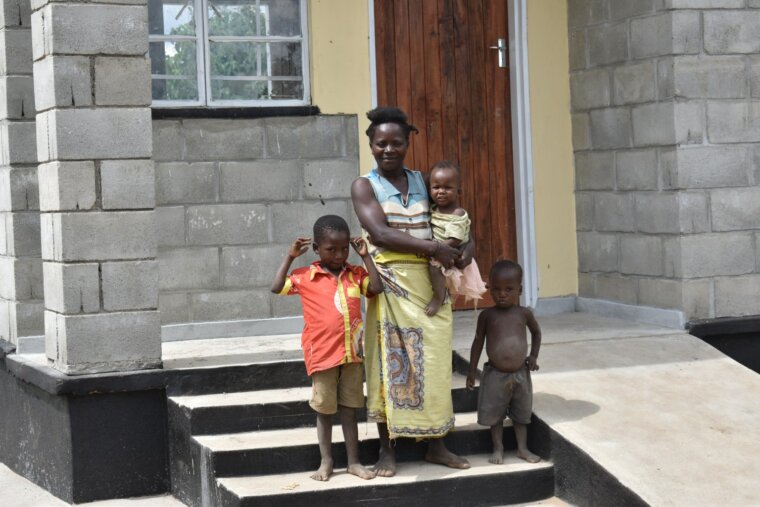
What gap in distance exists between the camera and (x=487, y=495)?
623 centimetres

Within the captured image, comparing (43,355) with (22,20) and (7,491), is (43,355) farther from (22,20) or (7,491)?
(22,20)

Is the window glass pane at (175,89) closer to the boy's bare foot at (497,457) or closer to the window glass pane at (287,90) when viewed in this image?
the window glass pane at (287,90)

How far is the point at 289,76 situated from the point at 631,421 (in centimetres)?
352

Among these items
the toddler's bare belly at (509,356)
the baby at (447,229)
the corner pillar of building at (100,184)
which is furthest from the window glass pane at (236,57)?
the toddler's bare belly at (509,356)

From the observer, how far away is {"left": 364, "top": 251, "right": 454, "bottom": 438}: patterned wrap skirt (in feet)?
20.0

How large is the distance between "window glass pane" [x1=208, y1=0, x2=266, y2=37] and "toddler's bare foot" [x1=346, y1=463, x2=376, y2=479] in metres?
3.53

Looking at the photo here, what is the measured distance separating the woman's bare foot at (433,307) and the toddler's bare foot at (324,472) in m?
0.89

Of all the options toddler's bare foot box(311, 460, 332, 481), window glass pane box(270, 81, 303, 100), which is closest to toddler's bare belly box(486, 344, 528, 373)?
toddler's bare foot box(311, 460, 332, 481)

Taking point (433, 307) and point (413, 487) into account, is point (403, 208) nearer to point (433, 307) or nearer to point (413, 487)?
point (433, 307)

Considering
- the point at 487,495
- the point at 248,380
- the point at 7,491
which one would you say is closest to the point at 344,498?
the point at 487,495

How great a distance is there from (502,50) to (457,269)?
3.35 metres

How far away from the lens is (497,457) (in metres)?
6.43

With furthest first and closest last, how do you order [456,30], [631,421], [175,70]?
[456,30] < [175,70] < [631,421]

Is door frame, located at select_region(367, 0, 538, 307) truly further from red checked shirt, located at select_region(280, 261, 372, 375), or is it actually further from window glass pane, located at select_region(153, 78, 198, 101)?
red checked shirt, located at select_region(280, 261, 372, 375)
